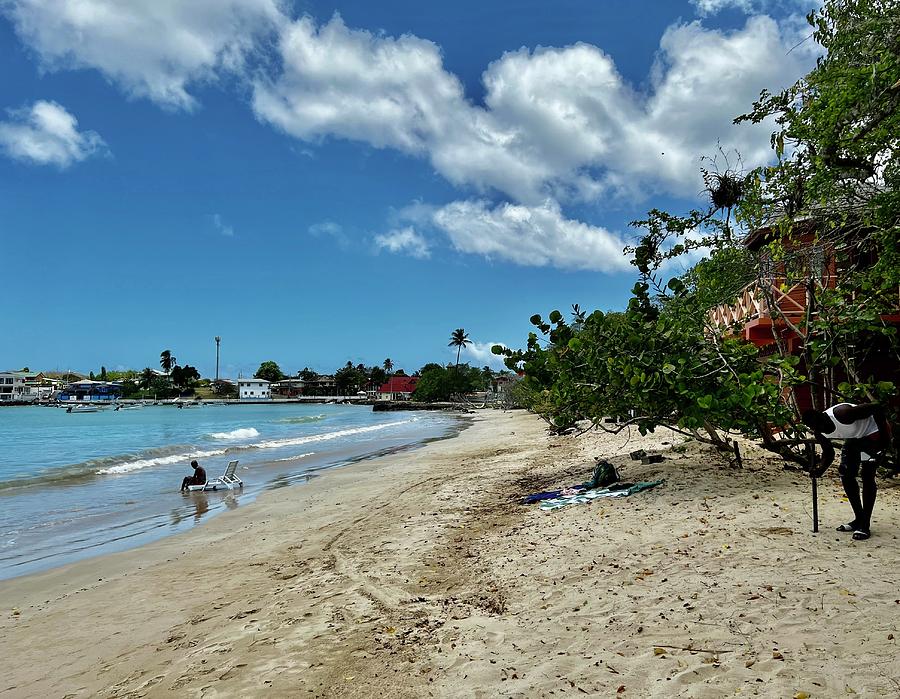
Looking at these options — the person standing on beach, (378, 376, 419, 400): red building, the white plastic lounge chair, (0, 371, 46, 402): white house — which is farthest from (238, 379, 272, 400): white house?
the person standing on beach

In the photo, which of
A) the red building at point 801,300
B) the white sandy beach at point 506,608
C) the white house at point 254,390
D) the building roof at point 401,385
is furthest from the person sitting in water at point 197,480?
the white house at point 254,390

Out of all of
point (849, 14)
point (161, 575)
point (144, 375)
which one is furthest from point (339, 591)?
point (144, 375)

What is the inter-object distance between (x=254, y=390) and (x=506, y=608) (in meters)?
158

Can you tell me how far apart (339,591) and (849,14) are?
8.34 metres

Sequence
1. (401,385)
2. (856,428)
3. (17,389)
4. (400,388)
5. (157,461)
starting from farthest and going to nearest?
(17,389), (401,385), (400,388), (157,461), (856,428)

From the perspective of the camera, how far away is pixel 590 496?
28.8 feet

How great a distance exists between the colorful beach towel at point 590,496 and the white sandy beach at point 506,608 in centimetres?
31

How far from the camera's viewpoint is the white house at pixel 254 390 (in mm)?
153500

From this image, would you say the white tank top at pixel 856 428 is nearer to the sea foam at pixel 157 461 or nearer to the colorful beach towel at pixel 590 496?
the colorful beach towel at pixel 590 496

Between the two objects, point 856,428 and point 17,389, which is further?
point 17,389

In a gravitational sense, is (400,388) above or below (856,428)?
above

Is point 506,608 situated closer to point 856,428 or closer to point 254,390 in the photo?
point 856,428

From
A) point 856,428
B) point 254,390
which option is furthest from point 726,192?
point 254,390

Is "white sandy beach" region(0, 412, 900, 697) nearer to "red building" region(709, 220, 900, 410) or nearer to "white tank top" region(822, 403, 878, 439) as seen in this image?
"white tank top" region(822, 403, 878, 439)
